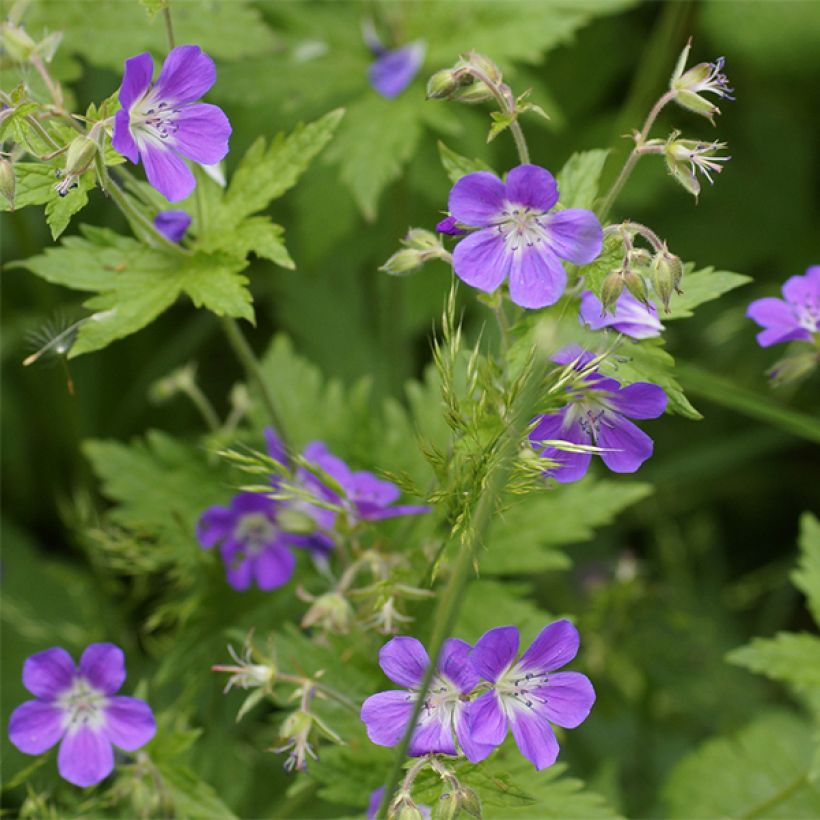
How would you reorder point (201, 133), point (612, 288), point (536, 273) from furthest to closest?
1. point (201, 133)
2. point (536, 273)
3. point (612, 288)

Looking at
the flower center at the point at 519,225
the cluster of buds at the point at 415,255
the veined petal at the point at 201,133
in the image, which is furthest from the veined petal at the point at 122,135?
the flower center at the point at 519,225

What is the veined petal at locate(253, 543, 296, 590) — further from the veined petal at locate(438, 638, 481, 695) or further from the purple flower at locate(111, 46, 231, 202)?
the purple flower at locate(111, 46, 231, 202)

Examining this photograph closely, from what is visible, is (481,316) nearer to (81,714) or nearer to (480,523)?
(81,714)

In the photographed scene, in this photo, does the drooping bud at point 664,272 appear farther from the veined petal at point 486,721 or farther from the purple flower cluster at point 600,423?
the veined petal at point 486,721

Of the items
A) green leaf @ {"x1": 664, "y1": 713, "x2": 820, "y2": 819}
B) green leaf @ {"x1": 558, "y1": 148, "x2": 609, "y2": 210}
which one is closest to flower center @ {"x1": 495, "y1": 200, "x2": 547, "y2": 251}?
green leaf @ {"x1": 558, "y1": 148, "x2": 609, "y2": 210}

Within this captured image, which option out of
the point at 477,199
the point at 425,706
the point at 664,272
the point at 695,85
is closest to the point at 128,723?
the point at 425,706

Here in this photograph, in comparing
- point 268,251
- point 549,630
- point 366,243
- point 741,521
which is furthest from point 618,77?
point 549,630
